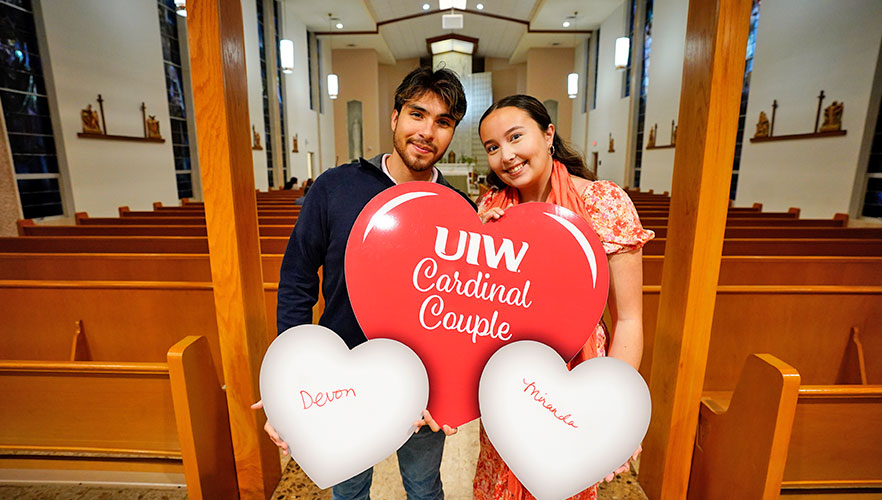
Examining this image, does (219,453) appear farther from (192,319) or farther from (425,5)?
(425,5)

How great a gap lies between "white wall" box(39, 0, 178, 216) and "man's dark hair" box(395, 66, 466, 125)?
5.47 m

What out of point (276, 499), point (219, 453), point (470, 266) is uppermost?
point (470, 266)

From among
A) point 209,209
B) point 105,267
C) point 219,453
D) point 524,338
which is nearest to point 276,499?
point 219,453

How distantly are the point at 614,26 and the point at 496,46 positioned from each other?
14.4 ft

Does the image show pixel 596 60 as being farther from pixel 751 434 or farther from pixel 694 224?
pixel 751 434

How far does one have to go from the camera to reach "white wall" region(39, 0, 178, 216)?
432 cm

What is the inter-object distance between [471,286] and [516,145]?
34 cm

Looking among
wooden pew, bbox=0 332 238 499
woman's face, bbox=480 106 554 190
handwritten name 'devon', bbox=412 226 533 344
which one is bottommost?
wooden pew, bbox=0 332 238 499

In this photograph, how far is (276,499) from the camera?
4.85 feet

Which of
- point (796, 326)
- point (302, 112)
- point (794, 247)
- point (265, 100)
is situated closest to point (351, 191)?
point (796, 326)

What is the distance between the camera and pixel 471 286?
2.24ft

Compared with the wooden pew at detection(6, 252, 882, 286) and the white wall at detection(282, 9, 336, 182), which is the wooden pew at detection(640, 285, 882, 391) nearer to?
the wooden pew at detection(6, 252, 882, 286)

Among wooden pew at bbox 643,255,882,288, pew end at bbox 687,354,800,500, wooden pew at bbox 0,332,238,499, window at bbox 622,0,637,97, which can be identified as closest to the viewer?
pew end at bbox 687,354,800,500

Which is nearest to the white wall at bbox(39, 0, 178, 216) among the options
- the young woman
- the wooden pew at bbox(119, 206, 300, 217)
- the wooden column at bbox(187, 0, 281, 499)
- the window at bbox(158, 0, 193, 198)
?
the window at bbox(158, 0, 193, 198)
